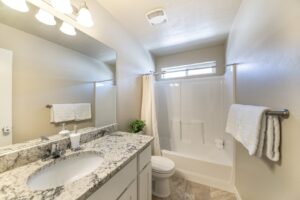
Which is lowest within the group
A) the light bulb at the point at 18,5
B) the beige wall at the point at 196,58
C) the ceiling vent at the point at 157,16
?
the light bulb at the point at 18,5

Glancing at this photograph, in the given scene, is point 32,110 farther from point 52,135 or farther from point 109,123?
point 109,123

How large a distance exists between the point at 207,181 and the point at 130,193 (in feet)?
4.75

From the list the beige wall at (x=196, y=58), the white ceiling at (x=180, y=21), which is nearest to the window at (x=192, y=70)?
the beige wall at (x=196, y=58)

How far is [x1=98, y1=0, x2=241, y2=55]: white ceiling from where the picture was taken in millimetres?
1507

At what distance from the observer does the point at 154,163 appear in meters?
1.79

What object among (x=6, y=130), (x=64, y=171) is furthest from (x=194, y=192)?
(x=6, y=130)

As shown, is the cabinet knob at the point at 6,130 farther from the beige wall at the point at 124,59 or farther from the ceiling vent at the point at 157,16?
the ceiling vent at the point at 157,16

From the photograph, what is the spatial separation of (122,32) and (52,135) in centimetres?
163

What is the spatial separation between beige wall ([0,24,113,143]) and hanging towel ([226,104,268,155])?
1485mm

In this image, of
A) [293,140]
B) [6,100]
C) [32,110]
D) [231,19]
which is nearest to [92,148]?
[32,110]

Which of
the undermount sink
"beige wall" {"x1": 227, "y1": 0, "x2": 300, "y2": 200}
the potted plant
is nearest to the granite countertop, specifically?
the undermount sink

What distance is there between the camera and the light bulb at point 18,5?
82cm

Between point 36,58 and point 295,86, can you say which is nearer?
point 295,86

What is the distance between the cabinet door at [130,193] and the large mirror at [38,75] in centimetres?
72
